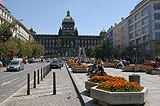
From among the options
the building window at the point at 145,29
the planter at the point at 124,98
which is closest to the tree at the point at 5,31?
the planter at the point at 124,98

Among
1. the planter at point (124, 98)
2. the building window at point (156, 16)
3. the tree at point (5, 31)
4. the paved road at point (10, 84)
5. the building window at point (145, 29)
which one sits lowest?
the paved road at point (10, 84)

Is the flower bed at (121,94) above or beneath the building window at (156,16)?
beneath

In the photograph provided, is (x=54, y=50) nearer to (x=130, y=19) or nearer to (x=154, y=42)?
(x=130, y=19)

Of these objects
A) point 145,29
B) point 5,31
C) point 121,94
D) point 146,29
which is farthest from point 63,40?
point 121,94

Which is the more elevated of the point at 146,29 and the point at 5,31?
the point at 146,29

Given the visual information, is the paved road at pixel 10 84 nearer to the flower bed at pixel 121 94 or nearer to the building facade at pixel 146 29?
the flower bed at pixel 121 94

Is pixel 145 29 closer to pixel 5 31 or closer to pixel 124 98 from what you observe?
pixel 5 31

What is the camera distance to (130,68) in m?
24.0

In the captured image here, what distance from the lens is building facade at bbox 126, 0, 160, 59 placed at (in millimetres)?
50094

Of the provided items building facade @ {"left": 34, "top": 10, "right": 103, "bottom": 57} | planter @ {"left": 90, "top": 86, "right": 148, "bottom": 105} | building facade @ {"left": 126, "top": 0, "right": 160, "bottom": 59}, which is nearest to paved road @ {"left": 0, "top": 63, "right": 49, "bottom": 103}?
planter @ {"left": 90, "top": 86, "right": 148, "bottom": 105}

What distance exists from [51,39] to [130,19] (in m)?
87.3

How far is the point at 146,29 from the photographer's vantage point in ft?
180

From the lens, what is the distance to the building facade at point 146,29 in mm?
50094

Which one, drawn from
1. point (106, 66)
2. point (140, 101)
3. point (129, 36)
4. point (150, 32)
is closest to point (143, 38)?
point (150, 32)
